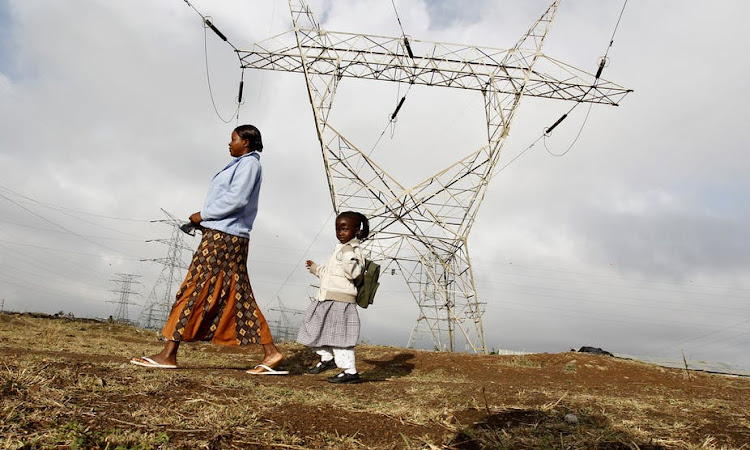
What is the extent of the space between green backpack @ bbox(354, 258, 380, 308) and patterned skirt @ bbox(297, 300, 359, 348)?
5.4 inches

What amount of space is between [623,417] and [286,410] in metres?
1.90

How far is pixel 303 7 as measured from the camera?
1397 centimetres

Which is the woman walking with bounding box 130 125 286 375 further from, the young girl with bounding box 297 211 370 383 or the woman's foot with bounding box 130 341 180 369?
the young girl with bounding box 297 211 370 383

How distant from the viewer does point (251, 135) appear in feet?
16.9

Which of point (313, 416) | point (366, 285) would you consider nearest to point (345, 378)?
point (366, 285)

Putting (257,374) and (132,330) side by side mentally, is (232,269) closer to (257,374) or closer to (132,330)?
(257,374)

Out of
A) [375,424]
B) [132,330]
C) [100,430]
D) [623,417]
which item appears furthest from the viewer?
[132,330]

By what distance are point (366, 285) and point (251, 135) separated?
6.05 feet

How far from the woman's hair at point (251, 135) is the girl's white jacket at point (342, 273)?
4.07 feet

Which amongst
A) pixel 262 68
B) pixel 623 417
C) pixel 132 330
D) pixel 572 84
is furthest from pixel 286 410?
pixel 572 84

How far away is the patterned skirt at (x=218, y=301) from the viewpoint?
4570mm

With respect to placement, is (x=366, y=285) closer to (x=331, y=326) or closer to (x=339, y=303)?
(x=339, y=303)

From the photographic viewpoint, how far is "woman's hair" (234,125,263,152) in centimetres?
511

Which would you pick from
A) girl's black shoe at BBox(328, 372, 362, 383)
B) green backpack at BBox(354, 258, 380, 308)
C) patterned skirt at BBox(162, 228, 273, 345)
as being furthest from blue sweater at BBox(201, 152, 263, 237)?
girl's black shoe at BBox(328, 372, 362, 383)
